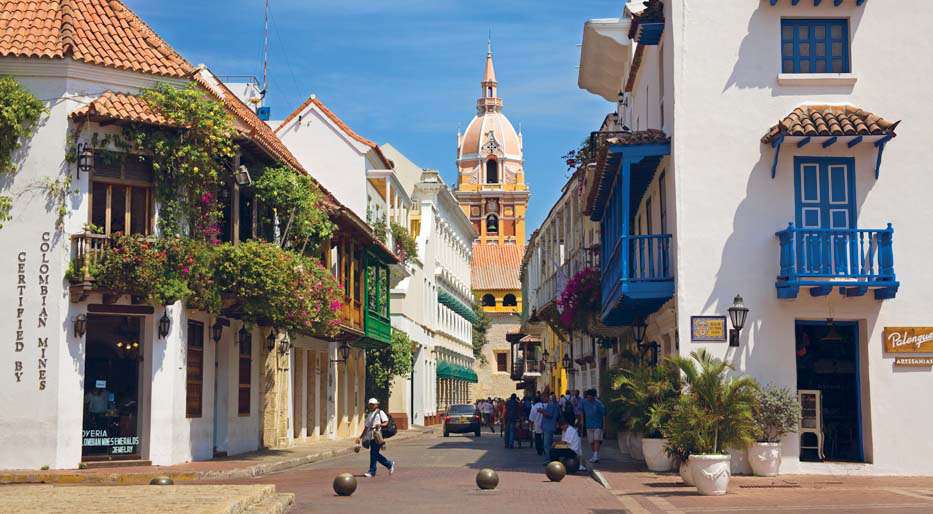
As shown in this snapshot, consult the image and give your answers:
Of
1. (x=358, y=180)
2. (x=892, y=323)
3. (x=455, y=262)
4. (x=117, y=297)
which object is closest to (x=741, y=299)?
(x=892, y=323)

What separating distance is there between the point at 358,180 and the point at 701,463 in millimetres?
30608

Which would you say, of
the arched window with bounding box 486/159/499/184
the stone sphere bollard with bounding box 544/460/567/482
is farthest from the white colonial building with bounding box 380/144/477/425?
the arched window with bounding box 486/159/499/184

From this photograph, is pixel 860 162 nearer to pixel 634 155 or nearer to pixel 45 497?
pixel 634 155

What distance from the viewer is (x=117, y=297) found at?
75.8 ft

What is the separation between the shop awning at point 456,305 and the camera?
70.7 meters

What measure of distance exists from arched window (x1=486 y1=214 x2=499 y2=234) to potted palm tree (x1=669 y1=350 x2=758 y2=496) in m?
113

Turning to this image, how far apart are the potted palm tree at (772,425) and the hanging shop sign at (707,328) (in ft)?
4.27

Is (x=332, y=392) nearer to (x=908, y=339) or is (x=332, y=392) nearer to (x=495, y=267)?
(x=908, y=339)

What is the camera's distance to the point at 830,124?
829 inches

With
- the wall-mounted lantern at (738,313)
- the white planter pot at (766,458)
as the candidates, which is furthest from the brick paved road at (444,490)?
the wall-mounted lantern at (738,313)

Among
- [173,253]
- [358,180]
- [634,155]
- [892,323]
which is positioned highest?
[358,180]

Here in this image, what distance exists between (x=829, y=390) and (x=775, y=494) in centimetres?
529

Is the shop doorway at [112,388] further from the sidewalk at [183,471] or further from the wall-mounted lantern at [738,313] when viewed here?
the wall-mounted lantern at [738,313]

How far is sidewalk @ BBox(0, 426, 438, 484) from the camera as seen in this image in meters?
20.6
